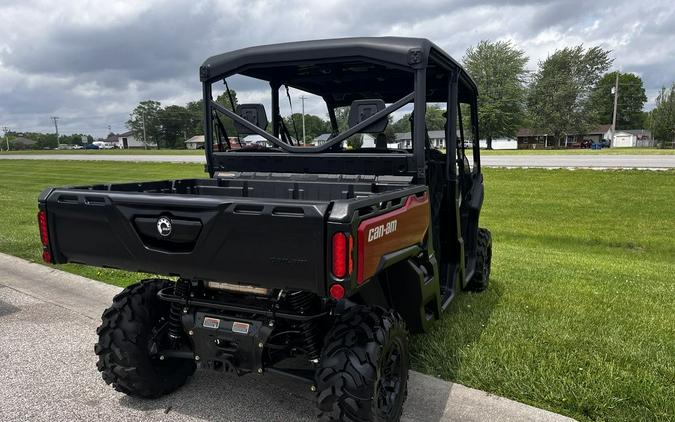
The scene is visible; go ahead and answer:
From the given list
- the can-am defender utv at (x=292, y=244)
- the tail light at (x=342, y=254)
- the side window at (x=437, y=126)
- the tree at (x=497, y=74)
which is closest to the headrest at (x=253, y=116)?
the can-am defender utv at (x=292, y=244)

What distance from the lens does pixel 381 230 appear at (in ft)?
8.22

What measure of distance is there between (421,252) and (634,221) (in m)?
9.38

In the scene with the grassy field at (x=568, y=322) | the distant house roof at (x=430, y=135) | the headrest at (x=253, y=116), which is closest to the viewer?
the grassy field at (x=568, y=322)

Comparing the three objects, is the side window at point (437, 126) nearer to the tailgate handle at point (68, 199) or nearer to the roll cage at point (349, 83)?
the roll cage at point (349, 83)

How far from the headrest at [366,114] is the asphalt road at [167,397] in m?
1.67

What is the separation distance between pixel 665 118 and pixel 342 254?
224 ft

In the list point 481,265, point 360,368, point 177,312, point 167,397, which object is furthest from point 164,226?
point 481,265

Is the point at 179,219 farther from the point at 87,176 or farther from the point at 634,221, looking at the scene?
the point at 87,176

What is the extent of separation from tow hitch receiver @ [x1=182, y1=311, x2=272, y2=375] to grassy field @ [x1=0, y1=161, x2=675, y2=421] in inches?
56.3

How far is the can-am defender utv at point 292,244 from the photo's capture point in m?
2.36

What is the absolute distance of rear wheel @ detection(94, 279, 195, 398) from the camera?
3.10 metres

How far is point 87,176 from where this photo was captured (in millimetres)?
23625

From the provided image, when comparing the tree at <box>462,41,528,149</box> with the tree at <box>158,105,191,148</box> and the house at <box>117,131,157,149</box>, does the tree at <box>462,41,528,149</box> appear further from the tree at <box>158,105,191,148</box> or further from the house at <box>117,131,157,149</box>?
the house at <box>117,131,157,149</box>

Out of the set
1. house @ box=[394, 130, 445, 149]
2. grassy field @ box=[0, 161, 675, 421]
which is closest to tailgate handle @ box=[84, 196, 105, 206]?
house @ box=[394, 130, 445, 149]
